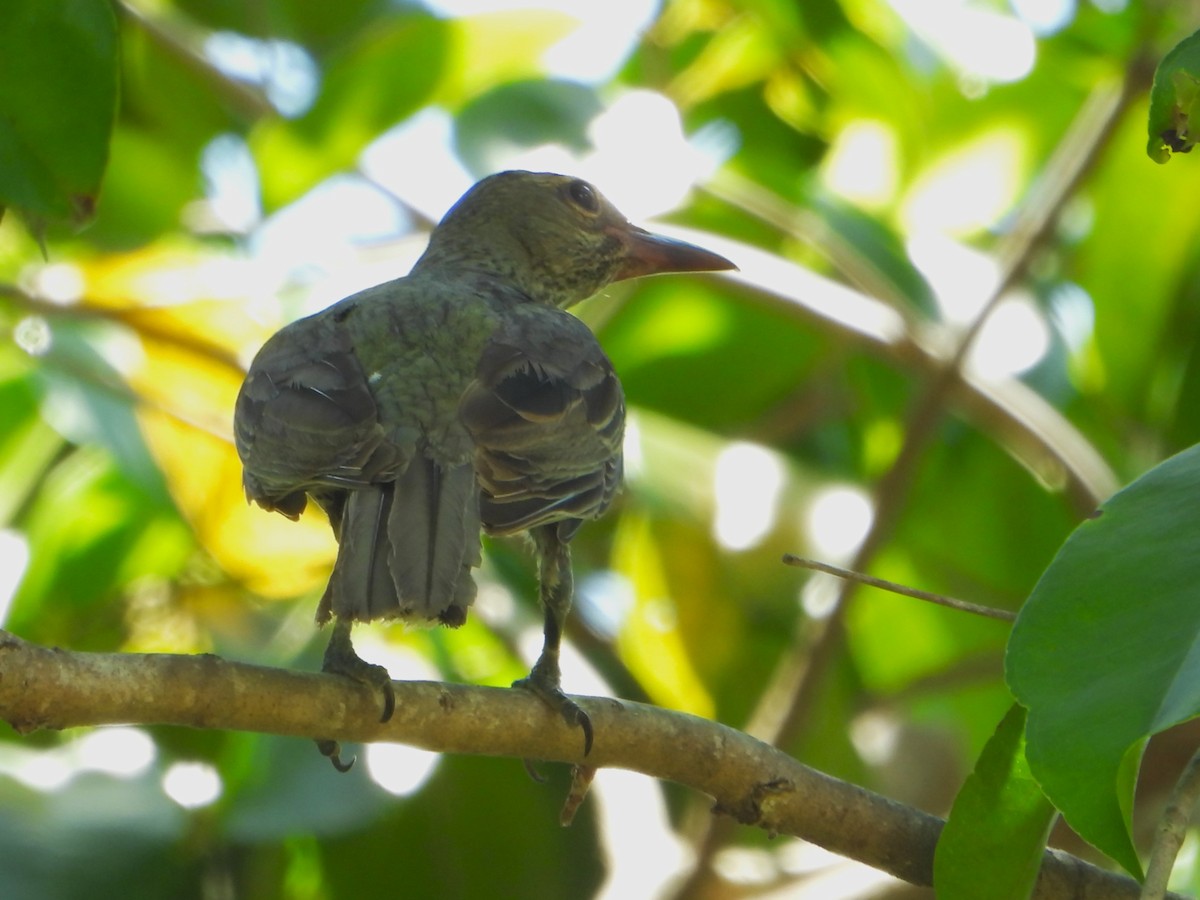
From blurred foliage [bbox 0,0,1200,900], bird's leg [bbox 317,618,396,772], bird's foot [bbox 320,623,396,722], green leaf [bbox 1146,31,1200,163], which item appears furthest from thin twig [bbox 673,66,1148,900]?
green leaf [bbox 1146,31,1200,163]

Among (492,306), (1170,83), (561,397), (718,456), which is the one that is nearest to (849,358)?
(718,456)

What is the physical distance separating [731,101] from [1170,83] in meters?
3.97

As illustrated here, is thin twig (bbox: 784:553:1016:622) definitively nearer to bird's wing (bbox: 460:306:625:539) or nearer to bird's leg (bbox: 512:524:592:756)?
bird's wing (bbox: 460:306:625:539)

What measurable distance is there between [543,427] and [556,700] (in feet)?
1.90

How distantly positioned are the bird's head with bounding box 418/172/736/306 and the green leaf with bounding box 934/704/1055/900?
8.23 feet

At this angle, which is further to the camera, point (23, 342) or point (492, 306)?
point (23, 342)

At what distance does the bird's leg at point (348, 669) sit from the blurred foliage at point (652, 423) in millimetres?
879

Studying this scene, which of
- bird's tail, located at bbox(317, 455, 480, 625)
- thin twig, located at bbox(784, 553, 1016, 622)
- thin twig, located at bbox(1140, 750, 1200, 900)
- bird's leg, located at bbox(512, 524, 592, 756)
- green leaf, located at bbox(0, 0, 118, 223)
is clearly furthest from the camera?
bird's leg, located at bbox(512, 524, 592, 756)

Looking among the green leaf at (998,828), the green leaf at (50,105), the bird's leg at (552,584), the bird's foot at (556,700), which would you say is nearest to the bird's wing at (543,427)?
the bird's leg at (552,584)

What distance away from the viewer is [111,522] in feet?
16.3

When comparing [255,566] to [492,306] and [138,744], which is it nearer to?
[138,744]

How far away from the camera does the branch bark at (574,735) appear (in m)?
2.42

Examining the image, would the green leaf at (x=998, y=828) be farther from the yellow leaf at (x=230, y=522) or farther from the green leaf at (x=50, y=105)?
the yellow leaf at (x=230, y=522)

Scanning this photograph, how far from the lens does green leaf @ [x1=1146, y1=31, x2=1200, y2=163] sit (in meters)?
2.05
